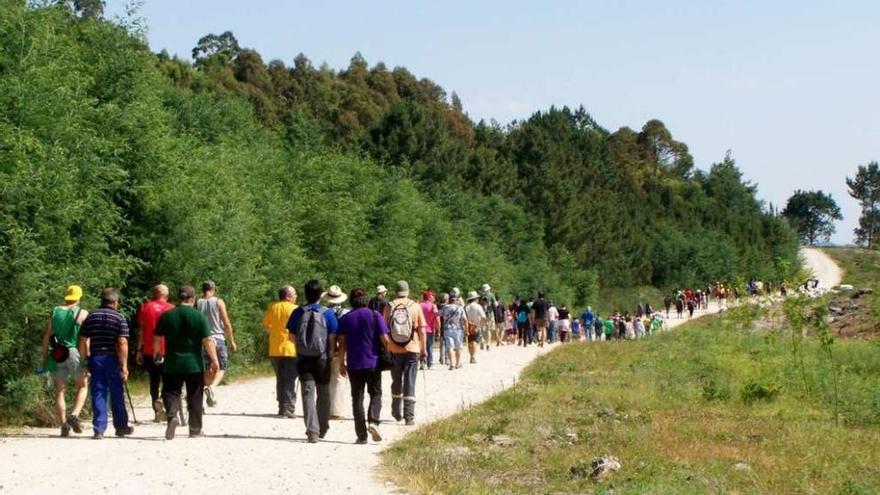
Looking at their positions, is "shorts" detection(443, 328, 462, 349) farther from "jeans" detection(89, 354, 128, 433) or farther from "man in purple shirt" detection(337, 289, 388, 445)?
"jeans" detection(89, 354, 128, 433)

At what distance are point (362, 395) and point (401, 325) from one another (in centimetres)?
230

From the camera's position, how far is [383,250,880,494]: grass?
1316 cm

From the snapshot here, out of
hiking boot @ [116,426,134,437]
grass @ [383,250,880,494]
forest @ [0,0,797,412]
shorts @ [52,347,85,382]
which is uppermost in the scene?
forest @ [0,0,797,412]

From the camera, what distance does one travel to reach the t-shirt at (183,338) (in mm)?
14891

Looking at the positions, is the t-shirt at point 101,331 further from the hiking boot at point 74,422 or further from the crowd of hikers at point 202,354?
the hiking boot at point 74,422

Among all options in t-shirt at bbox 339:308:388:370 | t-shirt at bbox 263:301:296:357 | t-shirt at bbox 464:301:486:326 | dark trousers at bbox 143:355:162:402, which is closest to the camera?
t-shirt at bbox 339:308:388:370

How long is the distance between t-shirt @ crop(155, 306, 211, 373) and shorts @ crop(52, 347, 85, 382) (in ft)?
4.78

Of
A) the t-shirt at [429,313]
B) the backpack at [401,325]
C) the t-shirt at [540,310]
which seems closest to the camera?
the backpack at [401,325]

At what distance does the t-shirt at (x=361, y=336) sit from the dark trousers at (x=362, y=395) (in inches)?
4.0

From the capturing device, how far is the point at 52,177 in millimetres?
17219

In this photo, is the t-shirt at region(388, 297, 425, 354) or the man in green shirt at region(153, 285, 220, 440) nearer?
the man in green shirt at region(153, 285, 220, 440)

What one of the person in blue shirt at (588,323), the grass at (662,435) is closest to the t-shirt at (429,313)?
the grass at (662,435)

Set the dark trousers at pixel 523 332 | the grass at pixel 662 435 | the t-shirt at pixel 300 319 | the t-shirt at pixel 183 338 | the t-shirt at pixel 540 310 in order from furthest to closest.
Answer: the dark trousers at pixel 523 332
the t-shirt at pixel 540 310
the t-shirt at pixel 300 319
the t-shirt at pixel 183 338
the grass at pixel 662 435

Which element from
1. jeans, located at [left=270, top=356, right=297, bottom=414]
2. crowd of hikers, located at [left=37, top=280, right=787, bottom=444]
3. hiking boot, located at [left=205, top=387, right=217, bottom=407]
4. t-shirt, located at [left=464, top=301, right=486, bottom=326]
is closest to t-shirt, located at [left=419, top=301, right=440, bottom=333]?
t-shirt, located at [left=464, top=301, right=486, bottom=326]
